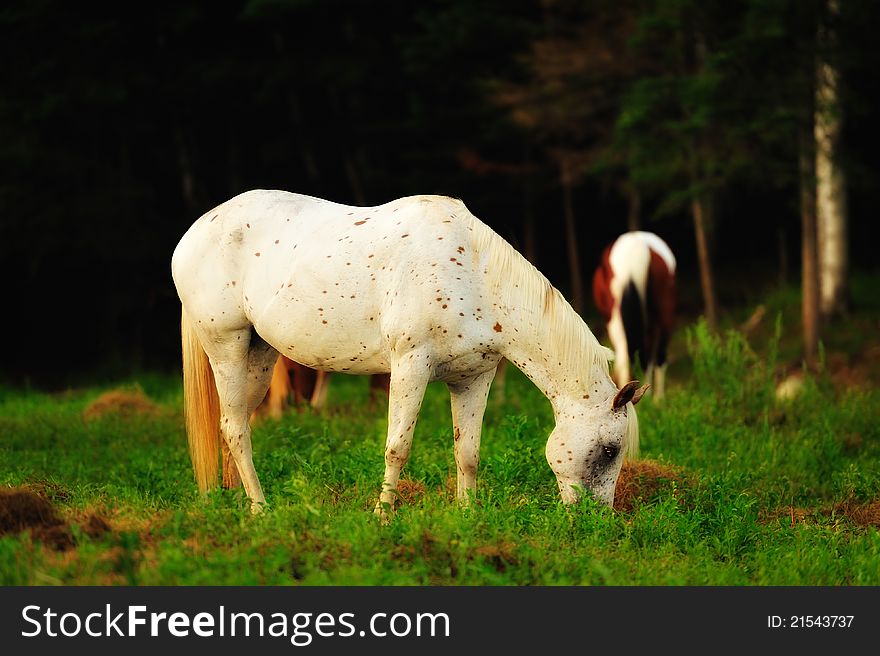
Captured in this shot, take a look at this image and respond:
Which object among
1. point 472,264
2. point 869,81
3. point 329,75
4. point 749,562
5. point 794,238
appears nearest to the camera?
point 749,562

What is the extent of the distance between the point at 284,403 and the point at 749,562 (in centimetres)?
511

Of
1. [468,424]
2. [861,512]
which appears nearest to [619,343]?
[861,512]

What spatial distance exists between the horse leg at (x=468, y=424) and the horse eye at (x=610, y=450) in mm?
707

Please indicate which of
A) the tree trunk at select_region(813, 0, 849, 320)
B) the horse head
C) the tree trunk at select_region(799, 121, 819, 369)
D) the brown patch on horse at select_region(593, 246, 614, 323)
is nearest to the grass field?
the horse head

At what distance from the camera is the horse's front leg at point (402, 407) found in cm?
546

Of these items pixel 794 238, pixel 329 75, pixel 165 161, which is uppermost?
pixel 329 75

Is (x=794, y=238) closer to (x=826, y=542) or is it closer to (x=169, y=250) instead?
(x=169, y=250)

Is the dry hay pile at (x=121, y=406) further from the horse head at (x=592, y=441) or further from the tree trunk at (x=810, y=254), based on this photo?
the tree trunk at (x=810, y=254)

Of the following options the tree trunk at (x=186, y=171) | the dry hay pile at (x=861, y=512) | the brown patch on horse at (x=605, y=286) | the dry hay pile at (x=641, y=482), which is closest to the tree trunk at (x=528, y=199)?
the tree trunk at (x=186, y=171)

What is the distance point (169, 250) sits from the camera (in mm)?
15812

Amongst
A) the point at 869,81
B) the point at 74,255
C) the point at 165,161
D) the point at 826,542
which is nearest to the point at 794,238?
the point at 869,81

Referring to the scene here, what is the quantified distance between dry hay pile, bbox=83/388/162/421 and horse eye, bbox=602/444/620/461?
17.1 ft

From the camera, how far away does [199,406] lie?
252 inches

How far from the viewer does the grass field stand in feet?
14.5
